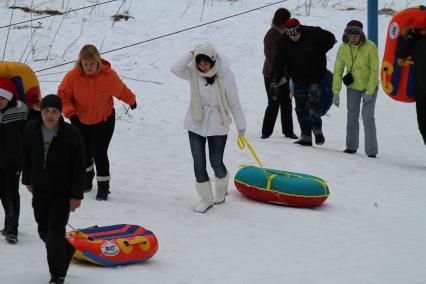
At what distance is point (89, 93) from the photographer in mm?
8141

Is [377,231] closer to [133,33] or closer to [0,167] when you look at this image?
[0,167]

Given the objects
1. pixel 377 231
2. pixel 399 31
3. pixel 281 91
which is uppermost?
pixel 399 31

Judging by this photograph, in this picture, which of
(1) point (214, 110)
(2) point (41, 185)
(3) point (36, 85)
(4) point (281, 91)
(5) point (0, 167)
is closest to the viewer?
(2) point (41, 185)

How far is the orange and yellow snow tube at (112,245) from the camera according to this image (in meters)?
6.25

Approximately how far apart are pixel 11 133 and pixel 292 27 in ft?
17.1

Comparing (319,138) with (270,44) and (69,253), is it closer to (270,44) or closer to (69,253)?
(270,44)

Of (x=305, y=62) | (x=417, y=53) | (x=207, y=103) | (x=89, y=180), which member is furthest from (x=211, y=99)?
(x=417, y=53)

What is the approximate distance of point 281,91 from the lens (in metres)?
11.8

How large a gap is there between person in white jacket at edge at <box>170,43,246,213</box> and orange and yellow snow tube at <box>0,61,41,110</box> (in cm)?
153

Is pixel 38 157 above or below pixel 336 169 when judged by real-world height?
above

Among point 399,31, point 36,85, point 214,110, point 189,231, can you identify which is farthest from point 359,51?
point 36,85

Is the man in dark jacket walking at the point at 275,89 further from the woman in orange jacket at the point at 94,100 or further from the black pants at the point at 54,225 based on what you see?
the black pants at the point at 54,225

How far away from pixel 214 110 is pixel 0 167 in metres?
2.26

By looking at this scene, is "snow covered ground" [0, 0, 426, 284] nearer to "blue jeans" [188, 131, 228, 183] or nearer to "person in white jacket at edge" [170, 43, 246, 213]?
"blue jeans" [188, 131, 228, 183]
